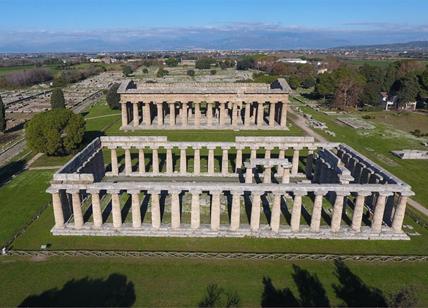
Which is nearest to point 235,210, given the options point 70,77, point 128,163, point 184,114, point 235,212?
point 235,212

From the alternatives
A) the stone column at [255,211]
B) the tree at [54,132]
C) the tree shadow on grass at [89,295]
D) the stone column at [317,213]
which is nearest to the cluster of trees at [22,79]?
the tree at [54,132]

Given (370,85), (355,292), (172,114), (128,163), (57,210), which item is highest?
(370,85)

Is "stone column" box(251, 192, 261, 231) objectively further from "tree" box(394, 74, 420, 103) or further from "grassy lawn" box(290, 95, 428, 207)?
"tree" box(394, 74, 420, 103)

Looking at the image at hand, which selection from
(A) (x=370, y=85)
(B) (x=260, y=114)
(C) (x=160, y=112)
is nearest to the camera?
(B) (x=260, y=114)

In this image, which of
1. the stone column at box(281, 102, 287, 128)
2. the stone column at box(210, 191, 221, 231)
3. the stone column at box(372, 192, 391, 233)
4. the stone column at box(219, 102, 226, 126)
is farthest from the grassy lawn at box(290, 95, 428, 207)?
the stone column at box(210, 191, 221, 231)

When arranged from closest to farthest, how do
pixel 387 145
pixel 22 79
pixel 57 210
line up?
pixel 57 210 < pixel 387 145 < pixel 22 79

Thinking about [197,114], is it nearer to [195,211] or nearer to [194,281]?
[195,211]

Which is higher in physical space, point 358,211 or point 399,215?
point 358,211
